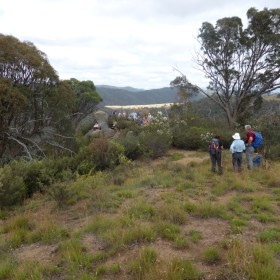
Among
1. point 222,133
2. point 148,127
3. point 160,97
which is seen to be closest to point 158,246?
point 222,133

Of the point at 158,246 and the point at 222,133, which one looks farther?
the point at 222,133

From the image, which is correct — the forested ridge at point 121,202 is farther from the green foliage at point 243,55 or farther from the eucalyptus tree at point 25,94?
the green foliage at point 243,55

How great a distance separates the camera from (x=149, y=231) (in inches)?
213

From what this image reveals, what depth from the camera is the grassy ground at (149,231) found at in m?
4.35

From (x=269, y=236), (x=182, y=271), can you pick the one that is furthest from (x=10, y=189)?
(x=269, y=236)

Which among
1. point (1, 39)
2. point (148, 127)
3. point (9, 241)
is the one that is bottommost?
point (9, 241)

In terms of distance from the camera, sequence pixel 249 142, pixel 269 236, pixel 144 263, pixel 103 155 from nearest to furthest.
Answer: pixel 144 263 < pixel 269 236 < pixel 249 142 < pixel 103 155

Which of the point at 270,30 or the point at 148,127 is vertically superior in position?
the point at 270,30

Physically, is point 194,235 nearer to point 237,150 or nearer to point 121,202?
point 121,202

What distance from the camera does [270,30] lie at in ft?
84.1

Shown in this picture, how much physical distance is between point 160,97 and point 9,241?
148569mm

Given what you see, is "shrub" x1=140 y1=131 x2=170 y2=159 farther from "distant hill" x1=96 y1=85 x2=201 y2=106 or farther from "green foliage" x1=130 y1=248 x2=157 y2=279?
"distant hill" x1=96 y1=85 x2=201 y2=106

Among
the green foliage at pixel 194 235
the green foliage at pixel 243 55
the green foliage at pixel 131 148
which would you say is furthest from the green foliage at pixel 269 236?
the green foliage at pixel 243 55

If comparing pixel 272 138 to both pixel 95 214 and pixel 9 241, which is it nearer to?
pixel 95 214
